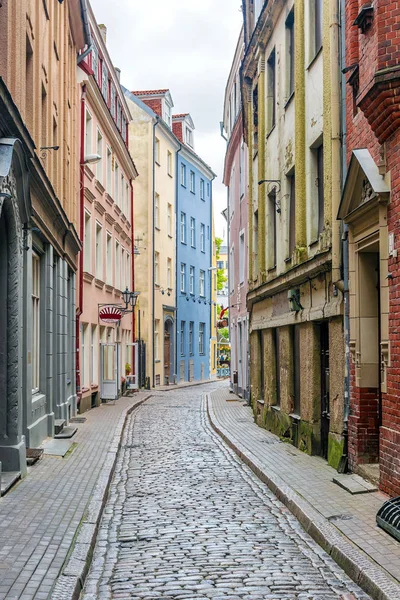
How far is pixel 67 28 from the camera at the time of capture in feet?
64.7

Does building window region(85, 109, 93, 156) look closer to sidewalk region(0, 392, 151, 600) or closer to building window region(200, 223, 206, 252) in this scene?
sidewalk region(0, 392, 151, 600)

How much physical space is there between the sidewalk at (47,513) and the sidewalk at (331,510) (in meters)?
2.14

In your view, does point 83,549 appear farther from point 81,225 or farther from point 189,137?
point 189,137

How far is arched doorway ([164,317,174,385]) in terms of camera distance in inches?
1736

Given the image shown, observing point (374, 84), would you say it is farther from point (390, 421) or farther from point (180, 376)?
point (180, 376)

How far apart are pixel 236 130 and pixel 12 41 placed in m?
19.9

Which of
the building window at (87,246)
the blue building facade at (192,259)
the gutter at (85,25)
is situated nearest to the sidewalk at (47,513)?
the building window at (87,246)

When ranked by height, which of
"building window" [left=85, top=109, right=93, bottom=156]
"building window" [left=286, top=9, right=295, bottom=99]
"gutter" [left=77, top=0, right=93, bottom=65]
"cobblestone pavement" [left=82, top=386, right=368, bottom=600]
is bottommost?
"cobblestone pavement" [left=82, top=386, right=368, bottom=600]

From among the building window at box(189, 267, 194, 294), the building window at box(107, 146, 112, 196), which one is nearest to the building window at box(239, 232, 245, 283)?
the building window at box(107, 146, 112, 196)

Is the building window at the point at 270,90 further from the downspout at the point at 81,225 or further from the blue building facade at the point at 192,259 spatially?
the blue building facade at the point at 192,259

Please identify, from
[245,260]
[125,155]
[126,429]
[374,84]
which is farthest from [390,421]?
[125,155]

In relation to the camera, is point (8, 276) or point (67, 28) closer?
point (8, 276)

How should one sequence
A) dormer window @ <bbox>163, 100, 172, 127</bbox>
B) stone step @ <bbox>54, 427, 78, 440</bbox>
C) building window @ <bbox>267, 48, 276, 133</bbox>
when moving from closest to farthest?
1. stone step @ <bbox>54, 427, 78, 440</bbox>
2. building window @ <bbox>267, 48, 276, 133</bbox>
3. dormer window @ <bbox>163, 100, 172, 127</bbox>

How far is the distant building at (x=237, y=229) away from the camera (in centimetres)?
Result: 2828
